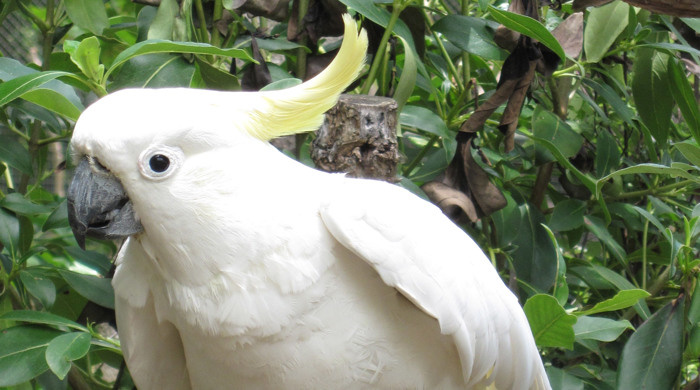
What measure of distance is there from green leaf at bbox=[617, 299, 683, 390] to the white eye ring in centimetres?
107

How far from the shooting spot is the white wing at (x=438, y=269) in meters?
1.02

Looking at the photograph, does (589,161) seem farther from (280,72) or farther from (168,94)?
(168,94)

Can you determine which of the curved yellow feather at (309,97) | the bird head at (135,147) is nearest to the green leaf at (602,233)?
the curved yellow feather at (309,97)

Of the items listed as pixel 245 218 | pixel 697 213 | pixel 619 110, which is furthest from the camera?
pixel 619 110

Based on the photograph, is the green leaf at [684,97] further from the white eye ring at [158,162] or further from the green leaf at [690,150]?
the white eye ring at [158,162]

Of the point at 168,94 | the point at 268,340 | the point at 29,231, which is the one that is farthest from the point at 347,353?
the point at 29,231

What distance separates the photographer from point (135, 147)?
3.09 feet

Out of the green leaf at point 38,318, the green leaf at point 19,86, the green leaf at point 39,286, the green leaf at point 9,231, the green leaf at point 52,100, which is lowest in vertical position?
the green leaf at point 39,286

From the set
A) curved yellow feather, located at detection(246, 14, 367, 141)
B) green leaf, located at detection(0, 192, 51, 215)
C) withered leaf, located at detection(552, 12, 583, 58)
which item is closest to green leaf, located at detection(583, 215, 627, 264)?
withered leaf, located at detection(552, 12, 583, 58)

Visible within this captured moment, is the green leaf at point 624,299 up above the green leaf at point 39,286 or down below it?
above

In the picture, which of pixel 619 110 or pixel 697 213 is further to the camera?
pixel 619 110

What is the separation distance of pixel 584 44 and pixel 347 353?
104 cm

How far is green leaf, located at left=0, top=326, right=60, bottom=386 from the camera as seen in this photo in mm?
1287

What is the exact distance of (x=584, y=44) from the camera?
1690mm
